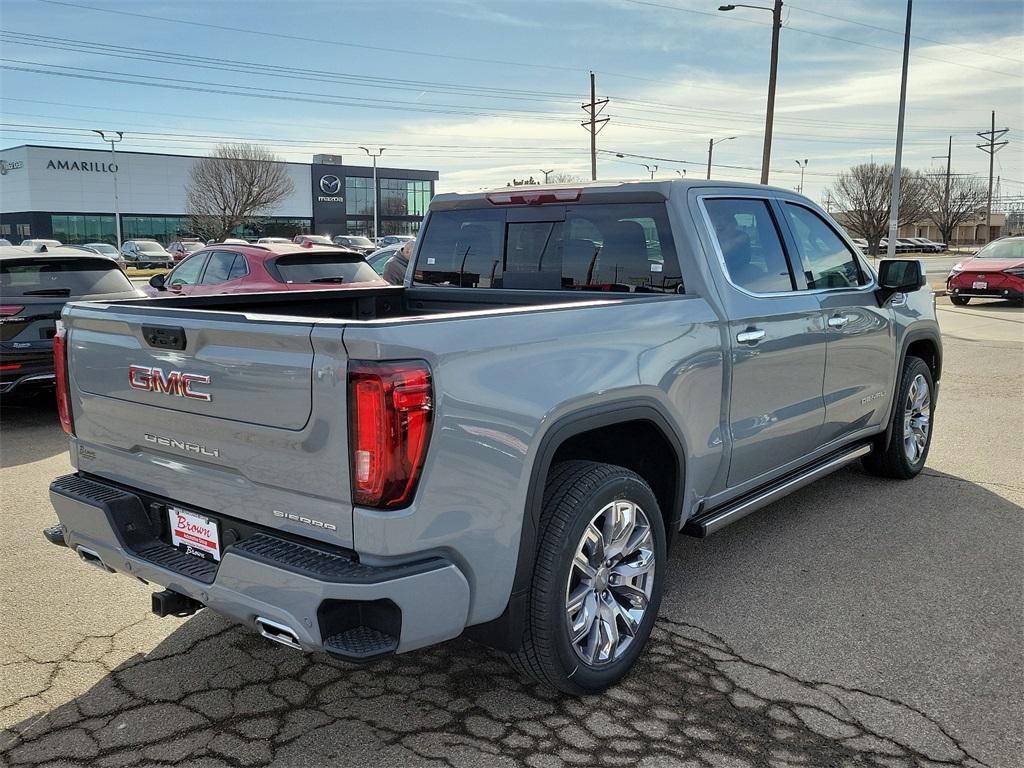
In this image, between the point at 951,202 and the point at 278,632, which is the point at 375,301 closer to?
the point at 278,632

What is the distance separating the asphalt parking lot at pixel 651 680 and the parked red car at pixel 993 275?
644 inches

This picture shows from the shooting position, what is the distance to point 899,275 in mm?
5137

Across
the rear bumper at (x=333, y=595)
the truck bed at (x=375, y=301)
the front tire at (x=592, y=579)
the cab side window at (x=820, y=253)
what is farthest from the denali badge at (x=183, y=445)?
the cab side window at (x=820, y=253)

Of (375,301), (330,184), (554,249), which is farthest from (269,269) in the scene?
(330,184)

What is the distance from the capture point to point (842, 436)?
502 cm

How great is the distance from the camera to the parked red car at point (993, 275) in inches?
742

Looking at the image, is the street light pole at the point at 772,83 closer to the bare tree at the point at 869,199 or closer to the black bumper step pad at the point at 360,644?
the black bumper step pad at the point at 360,644

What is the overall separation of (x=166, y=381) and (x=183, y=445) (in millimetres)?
221

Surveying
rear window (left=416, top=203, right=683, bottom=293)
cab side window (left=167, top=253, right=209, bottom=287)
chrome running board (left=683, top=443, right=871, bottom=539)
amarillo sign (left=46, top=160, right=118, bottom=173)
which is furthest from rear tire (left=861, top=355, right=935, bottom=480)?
amarillo sign (left=46, top=160, right=118, bottom=173)

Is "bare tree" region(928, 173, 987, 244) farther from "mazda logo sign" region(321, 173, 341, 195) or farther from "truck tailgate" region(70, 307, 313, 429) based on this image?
"truck tailgate" region(70, 307, 313, 429)

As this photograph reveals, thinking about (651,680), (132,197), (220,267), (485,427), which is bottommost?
(651,680)

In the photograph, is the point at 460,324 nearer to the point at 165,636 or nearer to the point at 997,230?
the point at 165,636

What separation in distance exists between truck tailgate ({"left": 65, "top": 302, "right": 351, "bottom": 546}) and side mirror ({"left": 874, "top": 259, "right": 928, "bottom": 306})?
3877 millimetres

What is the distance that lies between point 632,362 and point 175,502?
1.72 metres
